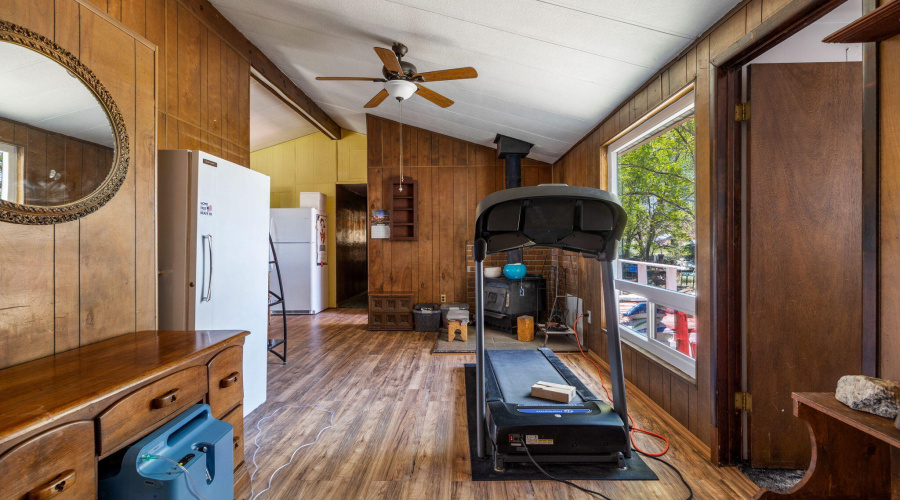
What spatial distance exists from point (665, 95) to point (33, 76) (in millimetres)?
3323

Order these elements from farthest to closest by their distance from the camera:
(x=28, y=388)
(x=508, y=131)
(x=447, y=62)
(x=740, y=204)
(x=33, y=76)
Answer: (x=508, y=131) < (x=447, y=62) < (x=740, y=204) < (x=33, y=76) < (x=28, y=388)

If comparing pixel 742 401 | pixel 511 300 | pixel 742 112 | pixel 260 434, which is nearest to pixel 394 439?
pixel 260 434

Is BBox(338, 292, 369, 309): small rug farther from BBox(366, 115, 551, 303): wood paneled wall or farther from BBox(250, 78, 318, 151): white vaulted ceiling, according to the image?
BBox(250, 78, 318, 151): white vaulted ceiling

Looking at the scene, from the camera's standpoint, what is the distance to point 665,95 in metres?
2.59

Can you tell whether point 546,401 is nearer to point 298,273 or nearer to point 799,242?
point 799,242

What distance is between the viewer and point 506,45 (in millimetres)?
2789

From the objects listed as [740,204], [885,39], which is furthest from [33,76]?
A: [740,204]

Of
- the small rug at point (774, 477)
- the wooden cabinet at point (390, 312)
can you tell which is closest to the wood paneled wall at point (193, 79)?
the wooden cabinet at point (390, 312)

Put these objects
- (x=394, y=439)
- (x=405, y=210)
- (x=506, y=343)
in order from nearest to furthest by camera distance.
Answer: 1. (x=394, y=439)
2. (x=506, y=343)
3. (x=405, y=210)

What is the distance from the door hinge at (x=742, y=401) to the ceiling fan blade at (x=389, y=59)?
3015 millimetres

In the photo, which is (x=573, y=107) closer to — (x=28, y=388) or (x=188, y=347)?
(x=188, y=347)

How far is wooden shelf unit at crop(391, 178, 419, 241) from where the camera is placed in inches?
226

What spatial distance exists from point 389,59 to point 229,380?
236 cm

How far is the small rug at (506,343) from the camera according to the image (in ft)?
14.3
